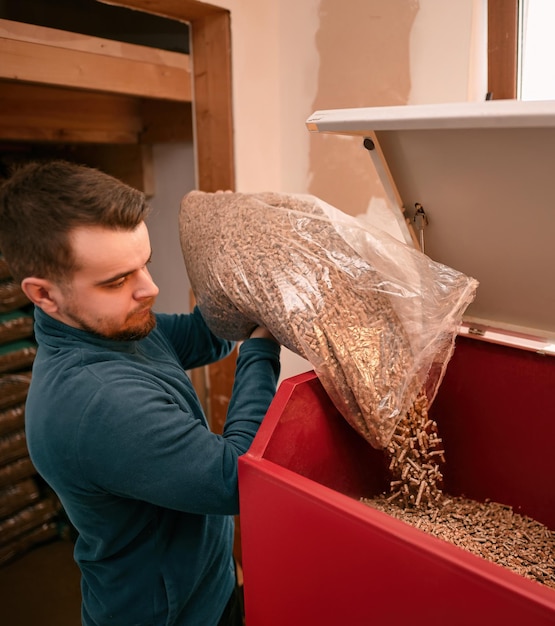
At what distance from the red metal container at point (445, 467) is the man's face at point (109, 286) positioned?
10.8 inches

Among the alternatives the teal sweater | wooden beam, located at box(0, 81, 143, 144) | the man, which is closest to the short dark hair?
the man

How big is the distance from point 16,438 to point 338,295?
1.85m

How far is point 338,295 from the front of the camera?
86cm

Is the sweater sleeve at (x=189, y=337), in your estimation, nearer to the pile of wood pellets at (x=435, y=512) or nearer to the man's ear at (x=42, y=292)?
the man's ear at (x=42, y=292)

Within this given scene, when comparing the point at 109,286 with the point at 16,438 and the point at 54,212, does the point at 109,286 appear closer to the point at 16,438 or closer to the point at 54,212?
Answer: the point at 54,212

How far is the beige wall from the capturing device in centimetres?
151

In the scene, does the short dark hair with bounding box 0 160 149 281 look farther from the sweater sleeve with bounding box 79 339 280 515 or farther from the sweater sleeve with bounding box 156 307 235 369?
the sweater sleeve with bounding box 156 307 235 369

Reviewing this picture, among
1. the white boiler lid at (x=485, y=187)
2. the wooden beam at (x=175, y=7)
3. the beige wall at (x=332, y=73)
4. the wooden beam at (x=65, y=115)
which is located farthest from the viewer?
the wooden beam at (x=65, y=115)

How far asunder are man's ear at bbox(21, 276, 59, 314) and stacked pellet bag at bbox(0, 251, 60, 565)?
1.41m

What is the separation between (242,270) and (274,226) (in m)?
0.09

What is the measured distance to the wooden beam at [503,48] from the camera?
138 centimetres

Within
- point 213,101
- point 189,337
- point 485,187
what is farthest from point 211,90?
point 485,187

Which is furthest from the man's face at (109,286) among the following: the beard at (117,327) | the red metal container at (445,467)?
the red metal container at (445,467)

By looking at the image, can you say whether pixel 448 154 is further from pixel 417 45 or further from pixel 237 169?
pixel 237 169
